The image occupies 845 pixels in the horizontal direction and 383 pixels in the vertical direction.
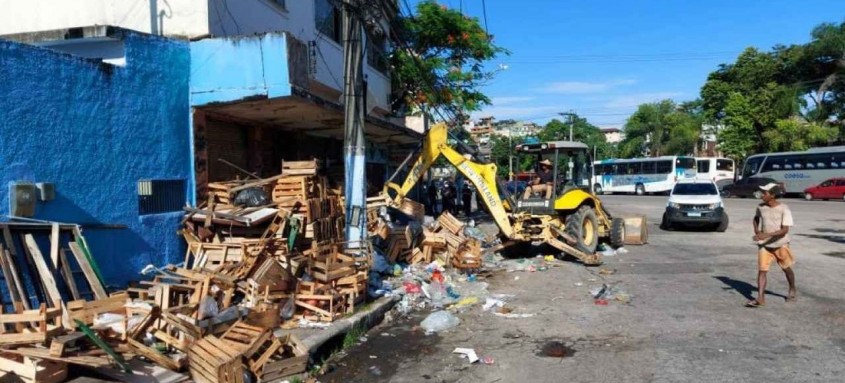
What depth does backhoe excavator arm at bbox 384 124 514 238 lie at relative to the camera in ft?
42.0

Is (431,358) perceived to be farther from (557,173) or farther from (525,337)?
(557,173)

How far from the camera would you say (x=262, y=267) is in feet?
27.2

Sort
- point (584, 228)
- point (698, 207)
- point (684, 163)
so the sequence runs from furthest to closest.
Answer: point (684, 163) → point (698, 207) → point (584, 228)

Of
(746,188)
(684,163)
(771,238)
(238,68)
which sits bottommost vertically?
(746,188)

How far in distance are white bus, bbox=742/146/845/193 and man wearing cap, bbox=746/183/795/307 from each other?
108 ft

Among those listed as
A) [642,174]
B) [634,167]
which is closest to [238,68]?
[642,174]

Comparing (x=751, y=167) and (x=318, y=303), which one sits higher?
(x=751, y=167)

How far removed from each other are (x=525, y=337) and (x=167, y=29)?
7.47m

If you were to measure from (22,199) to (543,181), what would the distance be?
9.82 metres

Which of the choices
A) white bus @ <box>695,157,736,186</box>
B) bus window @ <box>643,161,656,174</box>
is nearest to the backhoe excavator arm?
bus window @ <box>643,161,656,174</box>

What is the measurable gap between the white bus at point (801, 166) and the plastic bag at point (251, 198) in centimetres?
3632

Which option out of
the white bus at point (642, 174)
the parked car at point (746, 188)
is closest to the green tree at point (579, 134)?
the white bus at point (642, 174)

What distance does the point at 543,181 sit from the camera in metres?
13.8

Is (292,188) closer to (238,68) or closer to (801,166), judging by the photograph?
(238,68)
